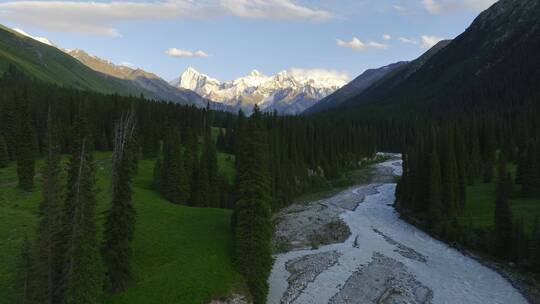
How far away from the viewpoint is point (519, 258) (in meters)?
50.7

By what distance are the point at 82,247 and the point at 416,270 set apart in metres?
38.3

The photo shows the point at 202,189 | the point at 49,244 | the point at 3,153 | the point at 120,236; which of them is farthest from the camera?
the point at 3,153

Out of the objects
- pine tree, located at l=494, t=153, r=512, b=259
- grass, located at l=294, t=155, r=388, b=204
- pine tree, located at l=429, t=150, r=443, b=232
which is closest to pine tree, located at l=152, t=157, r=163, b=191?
grass, located at l=294, t=155, r=388, b=204

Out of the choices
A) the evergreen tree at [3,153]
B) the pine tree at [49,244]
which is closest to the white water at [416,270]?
the pine tree at [49,244]

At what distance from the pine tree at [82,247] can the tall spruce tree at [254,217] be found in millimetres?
13958

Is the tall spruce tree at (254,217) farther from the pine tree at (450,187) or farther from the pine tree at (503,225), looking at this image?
the pine tree at (450,187)

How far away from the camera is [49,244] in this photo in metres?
31.8

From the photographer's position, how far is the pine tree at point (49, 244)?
101 feet

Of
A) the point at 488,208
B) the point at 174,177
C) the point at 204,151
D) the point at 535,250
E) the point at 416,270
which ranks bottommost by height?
the point at 416,270

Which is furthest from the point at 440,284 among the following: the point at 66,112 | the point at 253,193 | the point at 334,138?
the point at 334,138

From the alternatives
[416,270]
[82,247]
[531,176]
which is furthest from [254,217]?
[531,176]

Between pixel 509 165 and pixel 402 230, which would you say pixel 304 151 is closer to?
pixel 509 165

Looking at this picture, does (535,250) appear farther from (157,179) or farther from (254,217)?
(157,179)

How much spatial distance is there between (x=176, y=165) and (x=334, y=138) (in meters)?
100.0
